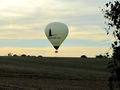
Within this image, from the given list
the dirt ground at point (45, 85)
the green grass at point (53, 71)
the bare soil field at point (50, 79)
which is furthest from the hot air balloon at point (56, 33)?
the dirt ground at point (45, 85)

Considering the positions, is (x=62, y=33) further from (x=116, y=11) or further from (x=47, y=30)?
A: (x=116, y=11)

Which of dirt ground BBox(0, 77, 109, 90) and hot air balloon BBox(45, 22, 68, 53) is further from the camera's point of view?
hot air balloon BBox(45, 22, 68, 53)

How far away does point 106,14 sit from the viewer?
46.7 feet

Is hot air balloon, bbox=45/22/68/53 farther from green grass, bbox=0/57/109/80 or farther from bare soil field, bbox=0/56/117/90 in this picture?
bare soil field, bbox=0/56/117/90

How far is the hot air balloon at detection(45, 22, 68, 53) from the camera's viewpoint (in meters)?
73.2

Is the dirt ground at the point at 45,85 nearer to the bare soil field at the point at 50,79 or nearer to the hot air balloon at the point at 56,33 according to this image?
the bare soil field at the point at 50,79

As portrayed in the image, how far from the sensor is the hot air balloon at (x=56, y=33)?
240 ft

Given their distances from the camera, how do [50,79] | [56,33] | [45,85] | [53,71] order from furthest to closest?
[56,33], [53,71], [50,79], [45,85]

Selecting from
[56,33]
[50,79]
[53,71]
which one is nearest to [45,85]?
[50,79]

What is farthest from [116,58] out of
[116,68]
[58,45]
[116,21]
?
[58,45]

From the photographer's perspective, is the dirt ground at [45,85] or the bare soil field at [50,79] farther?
the bare soil field at [50,79]

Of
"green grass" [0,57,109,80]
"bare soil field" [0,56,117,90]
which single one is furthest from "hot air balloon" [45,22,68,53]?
"bare soil field" [0,56,117,90]

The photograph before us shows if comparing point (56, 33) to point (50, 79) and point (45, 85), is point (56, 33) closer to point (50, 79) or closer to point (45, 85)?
point (50, 79)

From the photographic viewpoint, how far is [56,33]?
74.9m
